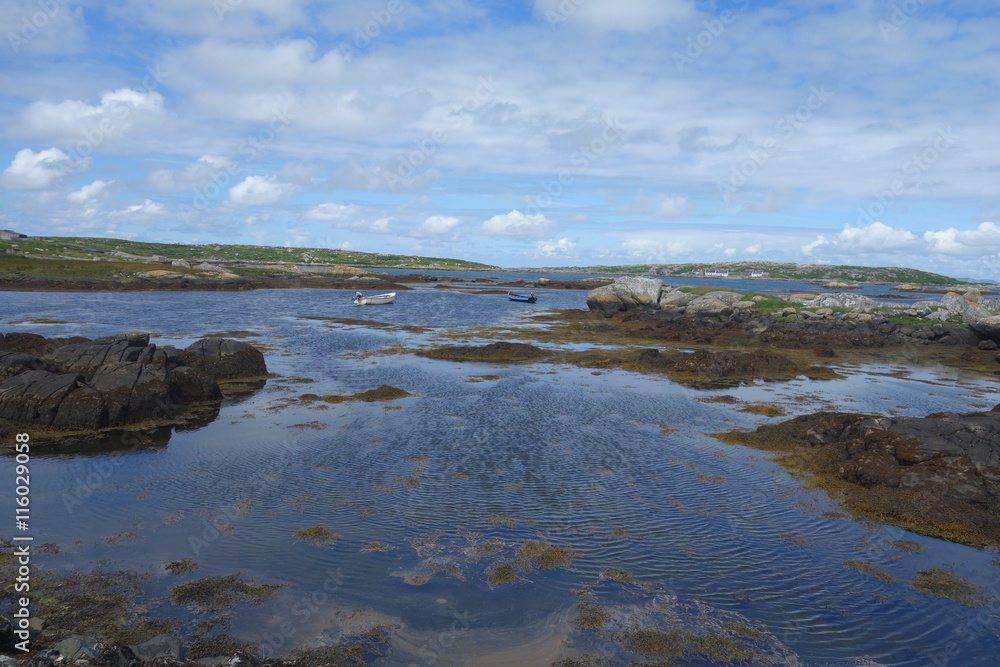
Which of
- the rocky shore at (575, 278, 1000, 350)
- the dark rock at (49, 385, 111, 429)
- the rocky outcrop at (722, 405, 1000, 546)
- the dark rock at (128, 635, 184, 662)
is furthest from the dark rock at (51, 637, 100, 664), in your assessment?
the rocky shore at (575, 278, 1000, 350)

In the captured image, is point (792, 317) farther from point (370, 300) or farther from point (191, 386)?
point (191, 386)

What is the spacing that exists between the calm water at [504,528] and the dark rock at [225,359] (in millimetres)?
3217

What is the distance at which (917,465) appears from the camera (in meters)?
14.6

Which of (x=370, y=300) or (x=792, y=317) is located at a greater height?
(x=792, y=317)

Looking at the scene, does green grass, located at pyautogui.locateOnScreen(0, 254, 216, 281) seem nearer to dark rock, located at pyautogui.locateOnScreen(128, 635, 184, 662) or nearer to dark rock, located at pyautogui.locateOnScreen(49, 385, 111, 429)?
dark rock, located at pyautogui.locateOnScreen(49, 385, 111, 429)

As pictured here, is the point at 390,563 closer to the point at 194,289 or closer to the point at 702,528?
the point at 702,528

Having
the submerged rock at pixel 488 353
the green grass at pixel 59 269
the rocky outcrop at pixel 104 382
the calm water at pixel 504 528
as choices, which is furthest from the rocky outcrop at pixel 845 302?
the green grass at pixel 59 269

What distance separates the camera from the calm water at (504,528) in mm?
8625

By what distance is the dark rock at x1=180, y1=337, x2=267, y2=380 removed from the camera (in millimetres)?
24766

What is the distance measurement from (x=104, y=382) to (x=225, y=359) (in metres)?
6.87

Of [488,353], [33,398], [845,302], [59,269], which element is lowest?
[488,353]

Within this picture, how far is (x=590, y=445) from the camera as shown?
17.9 metres

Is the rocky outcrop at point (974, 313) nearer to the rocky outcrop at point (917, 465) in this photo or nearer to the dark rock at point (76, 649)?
the rocky outcrop at point (917, 465)

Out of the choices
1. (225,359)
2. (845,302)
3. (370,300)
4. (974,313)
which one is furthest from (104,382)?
(974,313)
